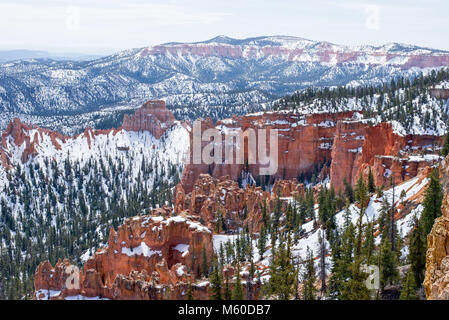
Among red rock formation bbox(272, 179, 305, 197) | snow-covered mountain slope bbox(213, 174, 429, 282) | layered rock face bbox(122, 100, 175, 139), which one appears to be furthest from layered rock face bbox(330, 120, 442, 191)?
layered rock face bbox(122, 100, 175, 139)

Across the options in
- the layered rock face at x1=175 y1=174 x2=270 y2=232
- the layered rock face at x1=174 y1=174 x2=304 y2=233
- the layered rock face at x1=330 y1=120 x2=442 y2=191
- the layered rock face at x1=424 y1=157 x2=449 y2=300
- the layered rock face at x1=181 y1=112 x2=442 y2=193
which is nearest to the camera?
the layered rock face at x1=424 y1=157 x2=449 y2=300

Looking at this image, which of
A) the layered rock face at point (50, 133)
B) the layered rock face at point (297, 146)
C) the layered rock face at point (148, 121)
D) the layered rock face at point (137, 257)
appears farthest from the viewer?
the layered rock face at point (148, 121)

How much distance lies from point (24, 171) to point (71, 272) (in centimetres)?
9436

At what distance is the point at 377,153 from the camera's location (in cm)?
7962

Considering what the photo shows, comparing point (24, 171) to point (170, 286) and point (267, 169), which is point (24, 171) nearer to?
point (267, 169)

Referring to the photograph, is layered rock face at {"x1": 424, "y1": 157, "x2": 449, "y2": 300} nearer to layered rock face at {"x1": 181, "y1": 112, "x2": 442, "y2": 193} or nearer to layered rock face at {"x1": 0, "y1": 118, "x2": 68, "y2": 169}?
layered rock face at {"x1": 181, "y1": 112, "x2": 442, "y2": 193}

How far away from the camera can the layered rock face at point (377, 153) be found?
62844mm

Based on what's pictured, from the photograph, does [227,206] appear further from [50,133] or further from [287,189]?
[50,133]

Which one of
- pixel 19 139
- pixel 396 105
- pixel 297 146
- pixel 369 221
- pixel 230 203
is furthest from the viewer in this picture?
pixel 19 139

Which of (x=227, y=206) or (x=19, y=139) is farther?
(x=19, y=139)

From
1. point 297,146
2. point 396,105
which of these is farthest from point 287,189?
point 396,105

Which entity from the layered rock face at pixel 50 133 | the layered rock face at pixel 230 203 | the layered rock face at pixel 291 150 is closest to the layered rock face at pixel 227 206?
the layered rock face at pixel 230 203

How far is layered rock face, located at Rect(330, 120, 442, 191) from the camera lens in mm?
62844

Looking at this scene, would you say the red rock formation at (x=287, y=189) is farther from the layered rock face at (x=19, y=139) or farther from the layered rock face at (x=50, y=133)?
the layered rock face at (x=19, y=139)
